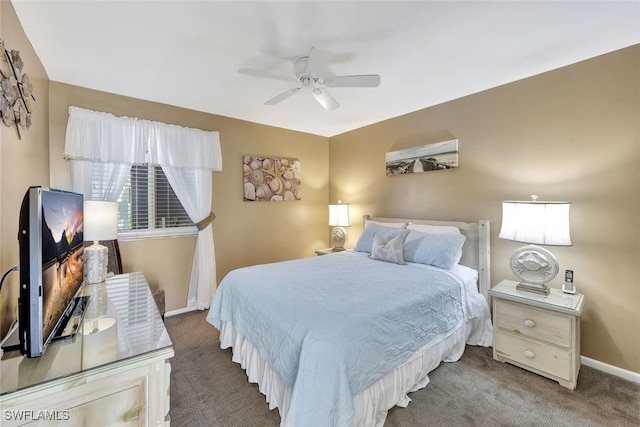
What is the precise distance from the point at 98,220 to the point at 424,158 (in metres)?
3.35

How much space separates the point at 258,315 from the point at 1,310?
130cm

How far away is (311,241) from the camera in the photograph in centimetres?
462

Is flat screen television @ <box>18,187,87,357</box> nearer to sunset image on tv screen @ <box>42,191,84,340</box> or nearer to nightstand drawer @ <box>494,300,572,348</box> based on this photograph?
sunset image on tv screen @ <box>42,191,84,340</box>

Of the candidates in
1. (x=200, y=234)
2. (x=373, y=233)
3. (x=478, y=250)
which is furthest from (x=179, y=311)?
(x=478, y=250)

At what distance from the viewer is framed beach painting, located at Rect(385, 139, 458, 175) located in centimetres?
312

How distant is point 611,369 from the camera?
216 cm

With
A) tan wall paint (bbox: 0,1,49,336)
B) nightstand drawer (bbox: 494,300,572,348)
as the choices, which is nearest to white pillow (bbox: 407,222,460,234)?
nightstand drawer (bbox: 494,300,572,348)

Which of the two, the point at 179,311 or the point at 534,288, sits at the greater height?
the point at 534,288

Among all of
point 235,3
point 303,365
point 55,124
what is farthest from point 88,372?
point 55,124

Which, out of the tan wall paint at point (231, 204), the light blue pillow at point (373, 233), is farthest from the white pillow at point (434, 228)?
the tan wall paint at point (231, 204)

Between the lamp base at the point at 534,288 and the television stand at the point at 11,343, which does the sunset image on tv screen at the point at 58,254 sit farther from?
the lamp base at the point at 534,288

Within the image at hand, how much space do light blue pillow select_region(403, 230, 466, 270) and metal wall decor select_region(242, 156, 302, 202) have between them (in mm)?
2064

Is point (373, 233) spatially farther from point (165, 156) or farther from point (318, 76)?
point (165, 156)

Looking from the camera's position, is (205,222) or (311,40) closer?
(311,40)
